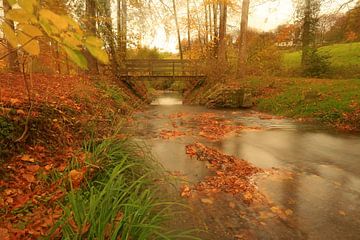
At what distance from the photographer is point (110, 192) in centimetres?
279

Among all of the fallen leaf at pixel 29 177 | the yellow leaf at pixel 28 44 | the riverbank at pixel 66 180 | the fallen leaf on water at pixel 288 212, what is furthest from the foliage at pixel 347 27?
the yellow leaf at pixel 28 44

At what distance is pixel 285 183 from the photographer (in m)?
4.76

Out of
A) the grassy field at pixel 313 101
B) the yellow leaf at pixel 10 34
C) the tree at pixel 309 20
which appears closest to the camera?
the yellow leaf at pixel 10 34

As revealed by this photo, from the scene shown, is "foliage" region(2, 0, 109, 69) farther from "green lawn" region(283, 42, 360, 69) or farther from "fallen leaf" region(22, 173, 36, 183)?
"green lawn" region(283, 42, 360, 69)

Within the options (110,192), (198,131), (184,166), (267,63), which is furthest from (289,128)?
(267,63)

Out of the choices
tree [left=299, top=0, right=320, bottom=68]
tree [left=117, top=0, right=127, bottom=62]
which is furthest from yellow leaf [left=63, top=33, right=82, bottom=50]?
tree [left=299, top=0, right=320, bottom=68]

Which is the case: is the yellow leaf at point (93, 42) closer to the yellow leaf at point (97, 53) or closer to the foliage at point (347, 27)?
the yellow leaf at point (97, 53)

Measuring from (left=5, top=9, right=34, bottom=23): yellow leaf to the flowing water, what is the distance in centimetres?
272

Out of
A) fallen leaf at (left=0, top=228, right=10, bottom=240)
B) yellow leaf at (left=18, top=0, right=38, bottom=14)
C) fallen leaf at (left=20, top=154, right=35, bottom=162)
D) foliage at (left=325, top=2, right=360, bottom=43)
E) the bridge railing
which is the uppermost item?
foliage at (left=325, top=2, right=360, bottom=43)

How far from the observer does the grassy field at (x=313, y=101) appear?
9.70 metres

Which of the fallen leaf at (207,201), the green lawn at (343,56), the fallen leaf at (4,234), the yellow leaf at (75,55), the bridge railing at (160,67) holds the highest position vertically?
the green lawn at (343,56)

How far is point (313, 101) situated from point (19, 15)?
11900 mm

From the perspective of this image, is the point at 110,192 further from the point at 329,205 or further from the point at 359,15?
the point at 359,15

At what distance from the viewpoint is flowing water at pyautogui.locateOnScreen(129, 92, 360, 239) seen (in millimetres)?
3443
